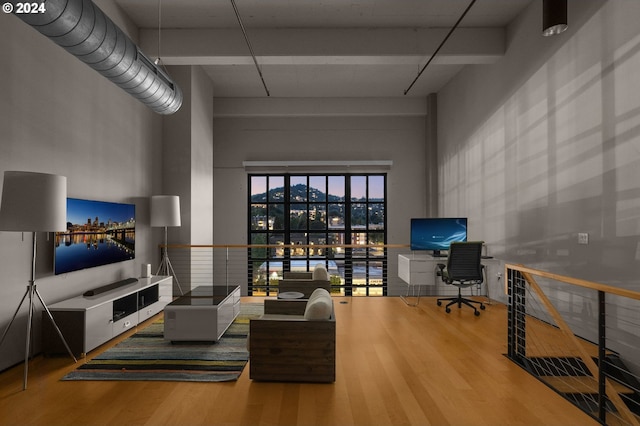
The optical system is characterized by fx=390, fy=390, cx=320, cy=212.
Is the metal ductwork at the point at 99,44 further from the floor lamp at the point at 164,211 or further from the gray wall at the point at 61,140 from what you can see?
the floor lamp at the point at 164,211

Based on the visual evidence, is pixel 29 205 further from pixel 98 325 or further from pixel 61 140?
pixel 98 325

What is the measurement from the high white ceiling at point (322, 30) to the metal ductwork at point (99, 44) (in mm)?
1620

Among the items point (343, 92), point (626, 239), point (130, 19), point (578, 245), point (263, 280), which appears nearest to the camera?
point (626, 239)

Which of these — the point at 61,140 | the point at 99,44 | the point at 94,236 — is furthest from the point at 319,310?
the point at 61,140

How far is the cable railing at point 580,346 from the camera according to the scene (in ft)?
10.4

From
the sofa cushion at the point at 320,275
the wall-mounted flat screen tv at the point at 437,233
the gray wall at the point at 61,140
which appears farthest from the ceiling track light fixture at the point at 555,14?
the gray wall at the point at 61,140

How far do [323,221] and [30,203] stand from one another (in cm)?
679

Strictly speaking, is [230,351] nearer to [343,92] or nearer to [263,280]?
[263,280]

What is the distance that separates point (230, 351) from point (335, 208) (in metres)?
5.95

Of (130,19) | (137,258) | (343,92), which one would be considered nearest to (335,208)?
(343,92)

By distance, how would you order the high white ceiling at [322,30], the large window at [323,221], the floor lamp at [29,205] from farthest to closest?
the large window at [323,221] → the high white ceiling at [322,30] → the floor lamp at [29,205]

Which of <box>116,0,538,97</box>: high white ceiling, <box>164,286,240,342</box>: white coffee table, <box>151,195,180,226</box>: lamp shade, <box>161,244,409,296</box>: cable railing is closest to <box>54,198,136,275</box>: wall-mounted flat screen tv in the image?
<box>151,195,180,226</box>: lamp shade

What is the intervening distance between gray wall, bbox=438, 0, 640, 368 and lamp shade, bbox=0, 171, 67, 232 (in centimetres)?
516

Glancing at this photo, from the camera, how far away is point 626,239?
12.1ft
